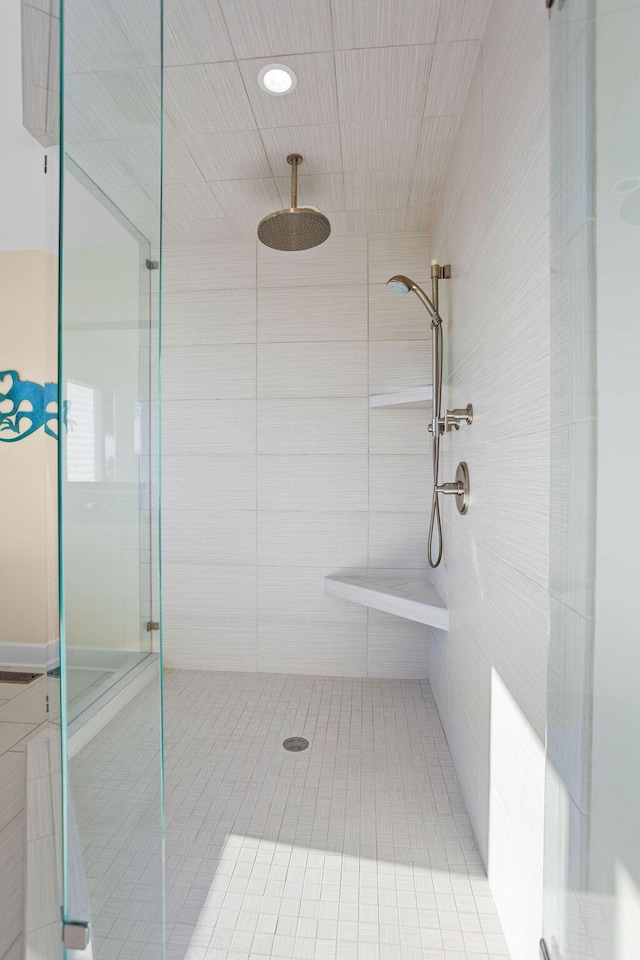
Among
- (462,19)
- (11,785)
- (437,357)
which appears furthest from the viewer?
(437,357)

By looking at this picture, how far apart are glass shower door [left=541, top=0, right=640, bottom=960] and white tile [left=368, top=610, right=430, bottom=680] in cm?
215

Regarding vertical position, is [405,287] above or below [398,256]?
below

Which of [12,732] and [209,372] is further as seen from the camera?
[209,372]

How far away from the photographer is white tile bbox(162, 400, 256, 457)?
9.30 ft

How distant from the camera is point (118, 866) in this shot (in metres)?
0.83

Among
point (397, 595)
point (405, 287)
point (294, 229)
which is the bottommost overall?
point (397, 595)

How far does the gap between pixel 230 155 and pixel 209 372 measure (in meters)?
1.06

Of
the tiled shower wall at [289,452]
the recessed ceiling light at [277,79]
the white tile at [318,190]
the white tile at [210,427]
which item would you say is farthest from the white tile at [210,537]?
the recessed ceiling light at [277,79]

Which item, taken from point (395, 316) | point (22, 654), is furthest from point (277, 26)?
point (22, 654)

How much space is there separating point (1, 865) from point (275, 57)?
240 cm

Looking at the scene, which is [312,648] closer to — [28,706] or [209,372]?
[28,706]

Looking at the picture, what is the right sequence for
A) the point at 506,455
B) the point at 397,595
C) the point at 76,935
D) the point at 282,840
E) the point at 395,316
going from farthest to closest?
the point at 395,316 → the point at 397,595 → the point at 282,840 → the point at 506,455 → the point at 76,935

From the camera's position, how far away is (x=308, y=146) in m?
2.04

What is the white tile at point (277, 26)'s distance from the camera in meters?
1.41
